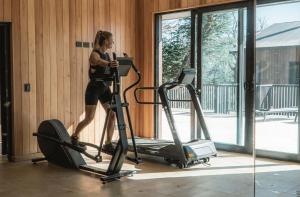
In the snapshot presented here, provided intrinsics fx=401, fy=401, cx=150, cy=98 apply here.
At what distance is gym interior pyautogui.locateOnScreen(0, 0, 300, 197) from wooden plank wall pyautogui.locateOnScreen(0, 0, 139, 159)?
0.05ft

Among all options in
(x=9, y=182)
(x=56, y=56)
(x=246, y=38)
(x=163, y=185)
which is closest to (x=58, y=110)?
(x=56, y=56)

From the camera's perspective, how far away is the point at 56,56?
5.79 m

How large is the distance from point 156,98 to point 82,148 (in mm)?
2306

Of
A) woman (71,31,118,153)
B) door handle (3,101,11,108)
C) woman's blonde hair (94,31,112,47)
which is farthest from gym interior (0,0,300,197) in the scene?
woman's blonde hair (94,31,112,47)

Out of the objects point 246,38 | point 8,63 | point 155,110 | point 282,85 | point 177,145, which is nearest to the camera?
point 282,85

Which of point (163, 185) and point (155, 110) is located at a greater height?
point (155, 110)

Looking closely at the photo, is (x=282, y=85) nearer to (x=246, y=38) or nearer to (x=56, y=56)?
(x=246, y=38)

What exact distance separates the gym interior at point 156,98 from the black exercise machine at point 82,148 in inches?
0.6

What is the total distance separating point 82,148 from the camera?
4.91 m

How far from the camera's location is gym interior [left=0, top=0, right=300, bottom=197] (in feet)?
13.5

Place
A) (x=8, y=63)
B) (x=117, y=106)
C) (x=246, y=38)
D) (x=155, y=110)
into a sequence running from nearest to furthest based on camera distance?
1. (x=117, y=106)
2. (x=8, y=63)
3. (x=246, y=38)
4. (x=155, y=110)

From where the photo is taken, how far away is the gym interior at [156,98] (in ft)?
13.5

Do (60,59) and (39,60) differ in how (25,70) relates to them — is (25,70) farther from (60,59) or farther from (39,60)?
(60,59)

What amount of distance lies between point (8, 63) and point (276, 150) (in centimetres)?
369
